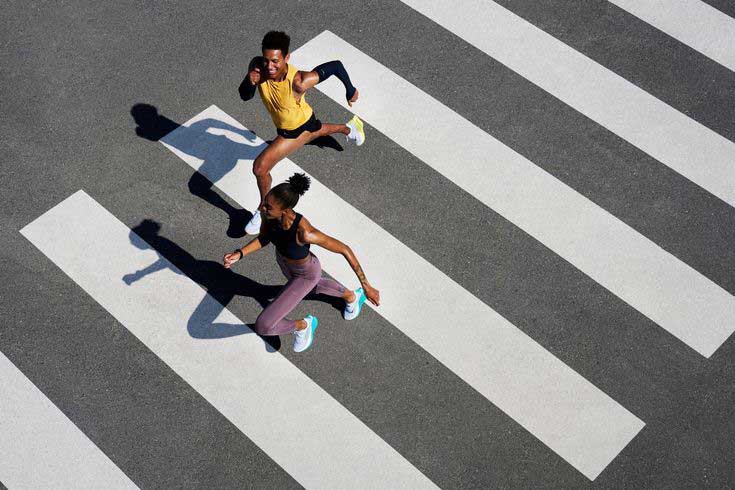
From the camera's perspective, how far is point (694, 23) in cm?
989

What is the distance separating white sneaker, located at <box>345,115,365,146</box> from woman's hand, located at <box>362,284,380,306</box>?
6.17 ft

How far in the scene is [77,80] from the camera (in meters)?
9.46

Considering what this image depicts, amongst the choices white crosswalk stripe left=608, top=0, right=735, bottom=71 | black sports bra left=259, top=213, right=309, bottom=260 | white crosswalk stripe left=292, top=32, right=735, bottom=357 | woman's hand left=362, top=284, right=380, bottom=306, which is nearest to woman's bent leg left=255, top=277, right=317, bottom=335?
black sports bra left=259, top=213, right=309, bottom=260

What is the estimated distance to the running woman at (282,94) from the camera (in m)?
7.12

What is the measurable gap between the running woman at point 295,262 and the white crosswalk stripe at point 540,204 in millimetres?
1860

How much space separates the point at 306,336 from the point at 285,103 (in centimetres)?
205

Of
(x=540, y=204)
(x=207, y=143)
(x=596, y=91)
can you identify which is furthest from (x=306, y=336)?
(x=596, y=91)

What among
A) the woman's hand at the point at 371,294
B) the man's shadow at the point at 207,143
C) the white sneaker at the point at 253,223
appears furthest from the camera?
the man's shadow at the point at 207,143

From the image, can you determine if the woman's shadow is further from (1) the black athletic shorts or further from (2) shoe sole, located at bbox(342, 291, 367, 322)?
(1) the black athletic shorts

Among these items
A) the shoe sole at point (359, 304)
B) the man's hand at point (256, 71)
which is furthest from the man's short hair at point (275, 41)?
the shoe sole at point (359, 304)

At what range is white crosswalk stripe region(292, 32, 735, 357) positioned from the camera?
798cm

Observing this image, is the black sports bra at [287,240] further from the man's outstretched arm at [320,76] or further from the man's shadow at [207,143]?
the man's shadow at [207,143]

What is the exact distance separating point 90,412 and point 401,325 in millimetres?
2840

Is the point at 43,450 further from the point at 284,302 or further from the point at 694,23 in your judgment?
the point at 694,23
